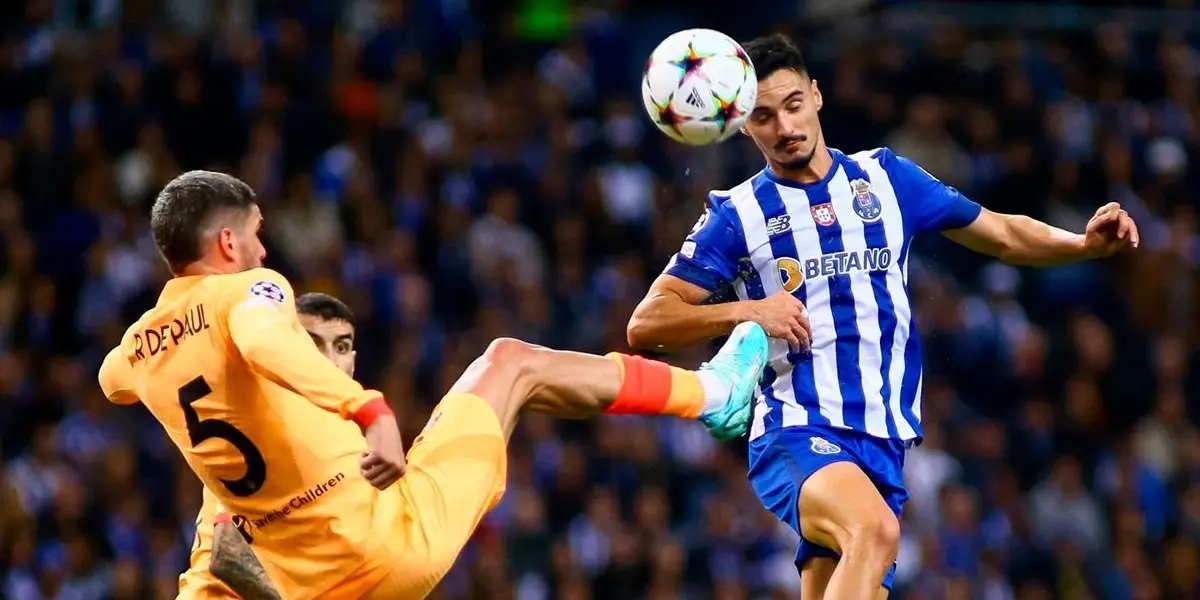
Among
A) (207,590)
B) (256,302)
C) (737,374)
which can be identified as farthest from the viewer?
(207,590)

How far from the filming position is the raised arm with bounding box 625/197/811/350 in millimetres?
6875

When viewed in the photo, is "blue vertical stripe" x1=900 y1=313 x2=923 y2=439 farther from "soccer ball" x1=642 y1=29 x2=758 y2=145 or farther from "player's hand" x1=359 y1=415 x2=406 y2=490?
"player's hand" x1=359 y1=415 x2=406 y2=490

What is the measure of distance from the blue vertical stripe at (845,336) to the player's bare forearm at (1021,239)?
0.69 metres

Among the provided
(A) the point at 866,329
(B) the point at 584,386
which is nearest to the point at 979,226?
(A) the point at 866,329

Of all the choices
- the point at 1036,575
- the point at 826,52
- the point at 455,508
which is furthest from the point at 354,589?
the point at 826,52

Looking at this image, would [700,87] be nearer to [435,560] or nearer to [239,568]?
[435,560]

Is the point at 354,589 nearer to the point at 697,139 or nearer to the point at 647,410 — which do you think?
the point at 647,410

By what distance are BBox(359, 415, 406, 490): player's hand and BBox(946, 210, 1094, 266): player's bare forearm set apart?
311cm

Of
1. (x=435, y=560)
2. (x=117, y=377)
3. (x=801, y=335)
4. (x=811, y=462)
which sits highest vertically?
(x=117, y=377)

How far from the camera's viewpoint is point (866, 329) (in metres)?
6.99

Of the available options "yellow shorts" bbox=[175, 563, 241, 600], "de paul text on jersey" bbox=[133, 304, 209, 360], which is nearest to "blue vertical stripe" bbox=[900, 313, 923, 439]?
"yellow shorts" bbox=[175, 563, 241, 600]

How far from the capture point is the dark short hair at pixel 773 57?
23.1ft

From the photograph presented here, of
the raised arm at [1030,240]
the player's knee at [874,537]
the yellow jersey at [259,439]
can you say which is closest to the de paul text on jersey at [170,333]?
the yellow jersey at [259,439]

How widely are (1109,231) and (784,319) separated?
143 cm
